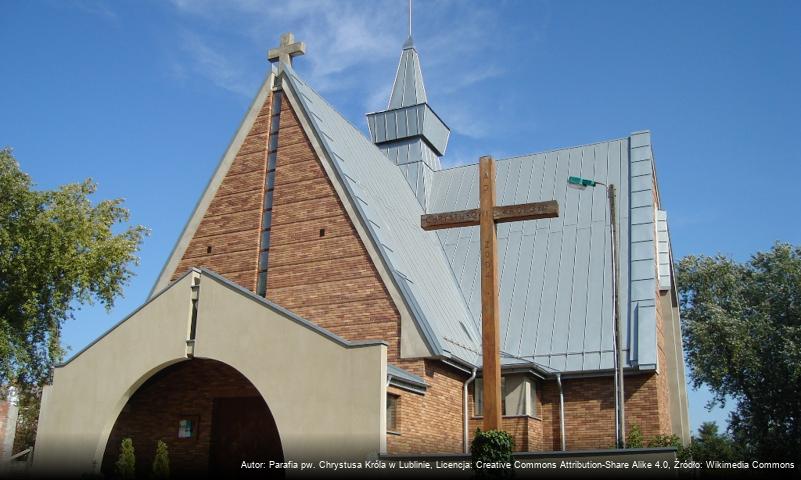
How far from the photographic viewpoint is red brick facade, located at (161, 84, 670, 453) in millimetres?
17125

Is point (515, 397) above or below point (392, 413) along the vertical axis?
above

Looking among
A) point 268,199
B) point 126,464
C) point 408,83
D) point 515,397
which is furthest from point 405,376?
point 408,83

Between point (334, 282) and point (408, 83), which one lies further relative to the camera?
point (408, 83)

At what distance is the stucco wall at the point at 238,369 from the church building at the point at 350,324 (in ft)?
0.11

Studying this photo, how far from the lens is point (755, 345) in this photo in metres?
34.1

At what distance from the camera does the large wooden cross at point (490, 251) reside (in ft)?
34.9

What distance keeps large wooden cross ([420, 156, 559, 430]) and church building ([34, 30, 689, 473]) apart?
2.76 metres

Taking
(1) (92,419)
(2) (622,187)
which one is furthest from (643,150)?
(1) (92,419)

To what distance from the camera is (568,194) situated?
78.7 ft

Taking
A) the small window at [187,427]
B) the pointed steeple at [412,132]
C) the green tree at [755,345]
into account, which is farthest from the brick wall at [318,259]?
the green tree at [755,345]

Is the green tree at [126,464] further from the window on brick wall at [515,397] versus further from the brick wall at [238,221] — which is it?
the window on brick wall at [515,397]

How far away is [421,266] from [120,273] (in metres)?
16.3

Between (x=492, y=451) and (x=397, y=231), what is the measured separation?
10713mm

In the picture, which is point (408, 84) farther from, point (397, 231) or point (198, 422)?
point (198, 422)
